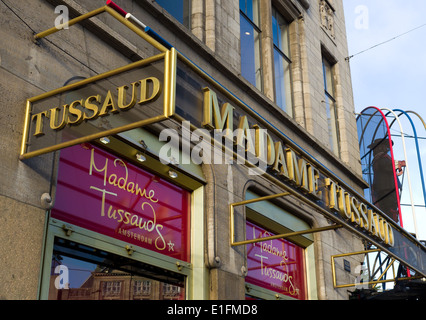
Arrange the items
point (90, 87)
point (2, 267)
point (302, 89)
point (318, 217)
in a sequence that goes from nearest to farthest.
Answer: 1. point (2, 267)
2. point (90, 87)
3. point (318, 217)
4. point (302, 89)

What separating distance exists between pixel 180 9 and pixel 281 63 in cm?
469

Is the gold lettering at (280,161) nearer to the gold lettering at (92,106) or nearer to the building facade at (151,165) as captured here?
the building facade at (151,165)

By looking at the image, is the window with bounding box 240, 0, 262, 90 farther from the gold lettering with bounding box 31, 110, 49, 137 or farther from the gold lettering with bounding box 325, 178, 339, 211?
the gold lettering with bounding box 31, 110, 49, 137

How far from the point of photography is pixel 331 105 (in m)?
19.1

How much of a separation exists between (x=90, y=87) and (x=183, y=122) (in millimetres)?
1380

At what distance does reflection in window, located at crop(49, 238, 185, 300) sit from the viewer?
7.91 m

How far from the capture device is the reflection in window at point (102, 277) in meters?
7.91

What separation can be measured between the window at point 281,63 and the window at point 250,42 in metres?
0.99

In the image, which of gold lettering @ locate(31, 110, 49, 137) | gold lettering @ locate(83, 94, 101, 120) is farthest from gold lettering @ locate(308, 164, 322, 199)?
gold lettering @ locate(31, 110, 49, 137)

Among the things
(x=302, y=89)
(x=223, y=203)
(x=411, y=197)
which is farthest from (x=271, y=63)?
(x=411, y=197)

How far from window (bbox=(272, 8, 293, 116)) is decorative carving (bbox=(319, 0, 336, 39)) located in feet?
8.44

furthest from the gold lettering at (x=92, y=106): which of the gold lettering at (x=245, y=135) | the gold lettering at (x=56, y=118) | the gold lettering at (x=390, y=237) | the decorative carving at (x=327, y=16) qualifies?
the decorative carving at (x=327, y=16)
